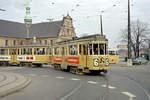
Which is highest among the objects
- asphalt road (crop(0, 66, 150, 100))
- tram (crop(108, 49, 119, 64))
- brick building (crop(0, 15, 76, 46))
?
brick building (crop(0, 15, 76, 46))

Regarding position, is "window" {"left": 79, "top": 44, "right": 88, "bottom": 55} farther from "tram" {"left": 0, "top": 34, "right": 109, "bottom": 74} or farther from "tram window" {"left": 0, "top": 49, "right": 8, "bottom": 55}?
"tram window" {"left": 0, "top": 49, "right": 8, "bottom": 55}

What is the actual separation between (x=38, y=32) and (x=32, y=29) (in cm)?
473

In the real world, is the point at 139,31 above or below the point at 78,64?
above

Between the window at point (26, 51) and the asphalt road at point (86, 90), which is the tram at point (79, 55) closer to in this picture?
the window at point (26, 51)

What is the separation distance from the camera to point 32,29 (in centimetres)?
7975

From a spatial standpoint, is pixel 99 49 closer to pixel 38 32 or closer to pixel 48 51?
pixel 48 51

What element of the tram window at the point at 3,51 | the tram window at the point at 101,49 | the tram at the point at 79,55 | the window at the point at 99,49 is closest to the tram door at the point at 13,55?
the tram window at the point at 3,51

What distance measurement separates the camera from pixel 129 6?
27.4 m

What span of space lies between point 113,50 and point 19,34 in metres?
50.4

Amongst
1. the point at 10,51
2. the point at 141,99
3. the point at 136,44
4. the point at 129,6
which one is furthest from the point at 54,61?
the point at 136,44

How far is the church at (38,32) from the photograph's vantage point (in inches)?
2756

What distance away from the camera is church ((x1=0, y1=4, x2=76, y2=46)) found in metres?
70.0

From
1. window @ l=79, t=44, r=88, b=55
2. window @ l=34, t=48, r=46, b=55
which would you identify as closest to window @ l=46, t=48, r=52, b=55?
window @ l=34, t=48, r=46, b=55

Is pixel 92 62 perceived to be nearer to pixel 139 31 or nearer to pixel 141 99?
pixel 141 99
